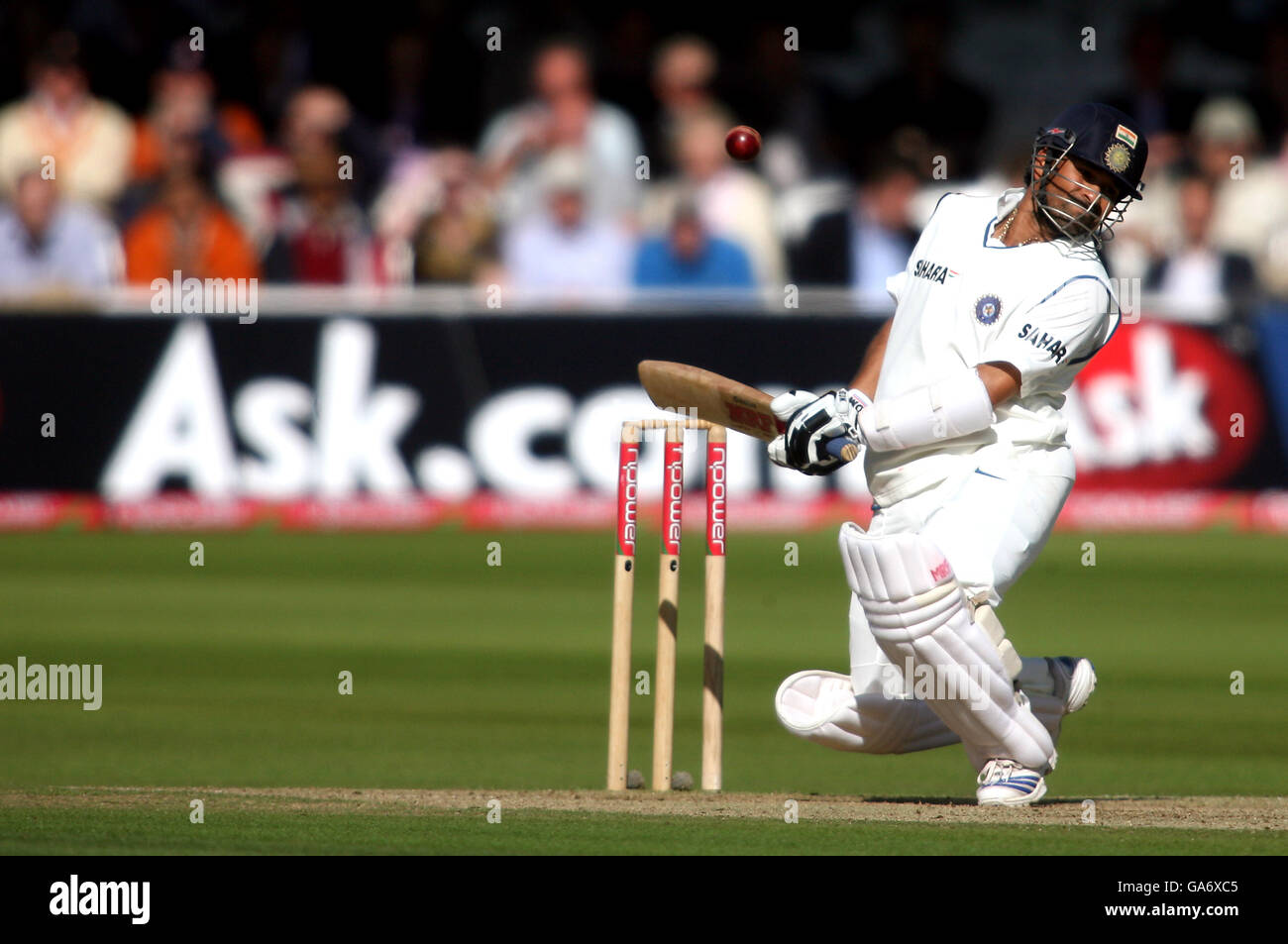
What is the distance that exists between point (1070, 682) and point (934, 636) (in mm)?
706

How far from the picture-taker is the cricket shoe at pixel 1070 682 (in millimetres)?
5910

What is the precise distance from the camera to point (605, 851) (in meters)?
4.81

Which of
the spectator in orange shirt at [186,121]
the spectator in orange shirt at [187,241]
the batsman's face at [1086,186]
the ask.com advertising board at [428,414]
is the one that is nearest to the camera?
the batsman's face at [1086,186]

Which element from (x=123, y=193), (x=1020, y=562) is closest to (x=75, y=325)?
(x=123, y=193)

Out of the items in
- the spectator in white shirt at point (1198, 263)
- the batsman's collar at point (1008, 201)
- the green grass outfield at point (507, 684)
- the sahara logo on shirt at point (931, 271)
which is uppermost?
the spectator in white shirt at point (1198, 263)

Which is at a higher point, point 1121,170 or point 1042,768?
point 1121,170

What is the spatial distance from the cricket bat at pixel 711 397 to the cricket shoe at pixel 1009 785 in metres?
1.07

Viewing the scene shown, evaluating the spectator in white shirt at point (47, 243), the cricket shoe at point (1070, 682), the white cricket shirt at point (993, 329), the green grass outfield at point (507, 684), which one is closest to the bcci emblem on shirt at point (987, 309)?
the white cricket shirt at point (993, 329)

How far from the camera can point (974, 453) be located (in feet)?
18.7

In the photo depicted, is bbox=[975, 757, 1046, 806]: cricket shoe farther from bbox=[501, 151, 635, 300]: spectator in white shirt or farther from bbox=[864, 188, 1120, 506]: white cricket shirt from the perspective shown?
bbox=[501, 151, 635, 300]: spectator in white shirt

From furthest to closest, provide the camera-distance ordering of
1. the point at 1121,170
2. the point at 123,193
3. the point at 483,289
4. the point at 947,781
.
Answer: the point at 123,193
the point at 483,289
the point at 947,781
the point at 1121,170

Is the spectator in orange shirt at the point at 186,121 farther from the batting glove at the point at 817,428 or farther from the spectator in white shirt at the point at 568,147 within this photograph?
the batting glove at the point at 817,428

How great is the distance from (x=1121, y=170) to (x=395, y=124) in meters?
9.82

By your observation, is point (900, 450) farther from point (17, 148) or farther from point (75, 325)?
point (17, 148)
